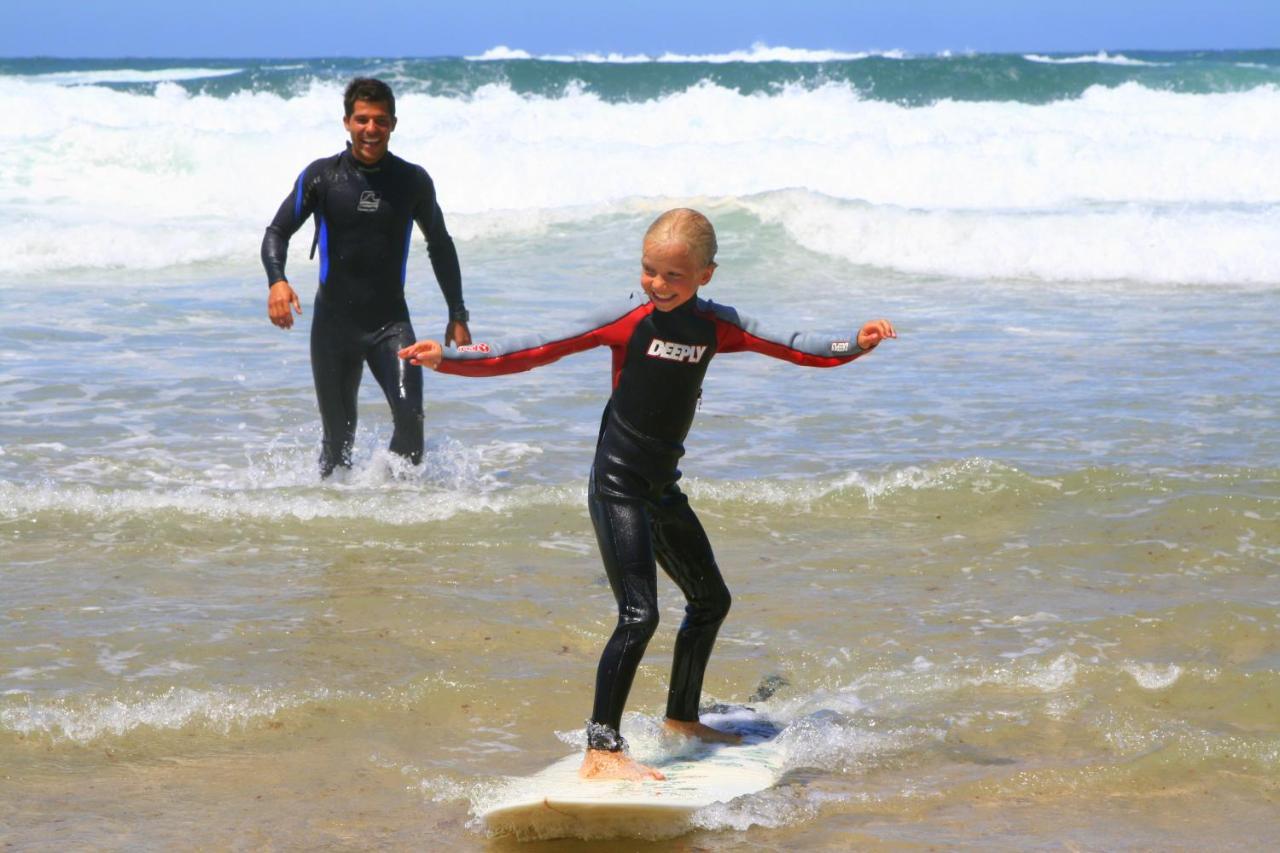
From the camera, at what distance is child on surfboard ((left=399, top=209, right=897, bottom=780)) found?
3.91m

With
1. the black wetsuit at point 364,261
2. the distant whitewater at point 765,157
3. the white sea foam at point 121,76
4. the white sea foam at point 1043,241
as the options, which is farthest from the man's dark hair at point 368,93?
the white sea foam at point 121,76

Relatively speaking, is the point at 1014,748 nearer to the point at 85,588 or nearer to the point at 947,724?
the point at 947,724

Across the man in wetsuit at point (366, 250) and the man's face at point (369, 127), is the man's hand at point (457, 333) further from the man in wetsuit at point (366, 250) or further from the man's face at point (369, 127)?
the man's face at point (369, 127)

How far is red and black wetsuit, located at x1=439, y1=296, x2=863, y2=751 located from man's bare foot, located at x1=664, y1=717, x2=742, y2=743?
0.44m

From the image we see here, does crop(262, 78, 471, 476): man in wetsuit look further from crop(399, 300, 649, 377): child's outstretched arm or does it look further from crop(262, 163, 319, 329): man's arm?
crop(399, 300, 649, 377): child's outstretched arm

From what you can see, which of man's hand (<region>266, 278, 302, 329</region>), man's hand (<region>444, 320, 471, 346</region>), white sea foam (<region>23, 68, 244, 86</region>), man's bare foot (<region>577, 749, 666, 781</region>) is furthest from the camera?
white sea foam (<region>23, 68, 244, 86</region>)

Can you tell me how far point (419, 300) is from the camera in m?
13.6

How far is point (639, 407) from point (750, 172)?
20.5 m

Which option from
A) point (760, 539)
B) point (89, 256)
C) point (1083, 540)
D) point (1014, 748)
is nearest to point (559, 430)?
point (760, 539)

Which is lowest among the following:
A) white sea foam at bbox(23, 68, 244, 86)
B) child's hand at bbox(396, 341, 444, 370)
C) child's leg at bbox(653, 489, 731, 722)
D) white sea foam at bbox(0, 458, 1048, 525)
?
white sea foam at bbox(0, 458, 1048, 525)

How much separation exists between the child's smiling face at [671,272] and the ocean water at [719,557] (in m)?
1.29

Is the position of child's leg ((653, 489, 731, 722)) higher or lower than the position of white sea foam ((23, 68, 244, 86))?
lower

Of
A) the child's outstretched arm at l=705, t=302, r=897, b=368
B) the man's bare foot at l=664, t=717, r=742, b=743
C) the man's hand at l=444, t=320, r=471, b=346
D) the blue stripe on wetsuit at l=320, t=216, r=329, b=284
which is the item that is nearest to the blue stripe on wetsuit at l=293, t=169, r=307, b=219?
the blue stripe on wetsuit at l=320, t=216, r=329, b=284

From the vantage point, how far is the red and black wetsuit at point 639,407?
3969mm
